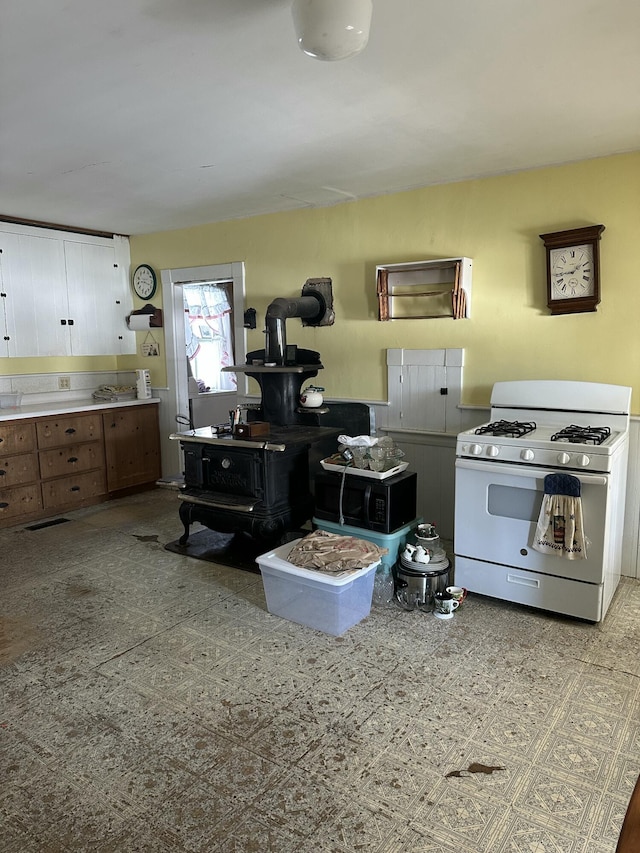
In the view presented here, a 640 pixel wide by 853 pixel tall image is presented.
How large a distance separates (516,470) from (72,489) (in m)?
3.51

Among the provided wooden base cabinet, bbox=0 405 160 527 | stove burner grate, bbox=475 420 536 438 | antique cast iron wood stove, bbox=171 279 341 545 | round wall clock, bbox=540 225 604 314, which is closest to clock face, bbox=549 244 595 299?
round wall clock, bbox=540 225 604 314

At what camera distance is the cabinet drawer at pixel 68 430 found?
449cm

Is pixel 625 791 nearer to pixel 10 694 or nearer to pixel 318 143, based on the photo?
pixel 10 694

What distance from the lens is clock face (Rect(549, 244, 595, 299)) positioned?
3227mm

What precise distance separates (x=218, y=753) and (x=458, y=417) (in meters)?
2.49

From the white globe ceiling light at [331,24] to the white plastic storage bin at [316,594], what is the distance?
2.00 meters

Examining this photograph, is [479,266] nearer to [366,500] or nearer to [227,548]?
[366,500]

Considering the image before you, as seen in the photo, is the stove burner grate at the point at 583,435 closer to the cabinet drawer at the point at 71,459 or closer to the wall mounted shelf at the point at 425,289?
the wall mounted shelf at the point at 425,289

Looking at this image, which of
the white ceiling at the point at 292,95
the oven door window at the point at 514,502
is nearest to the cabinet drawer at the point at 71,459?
the white ceiling at the point at 292,95

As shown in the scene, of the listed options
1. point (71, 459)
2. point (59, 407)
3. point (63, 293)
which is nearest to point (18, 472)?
point (71, 459)

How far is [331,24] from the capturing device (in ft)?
5.16

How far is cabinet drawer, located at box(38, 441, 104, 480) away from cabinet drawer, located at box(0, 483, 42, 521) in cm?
14

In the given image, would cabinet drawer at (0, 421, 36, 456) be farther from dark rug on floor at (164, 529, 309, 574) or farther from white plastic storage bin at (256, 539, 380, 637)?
white plastic storage bin at (256, 539, 380, 637)

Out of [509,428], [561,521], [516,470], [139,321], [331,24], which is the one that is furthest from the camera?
[139,321]
